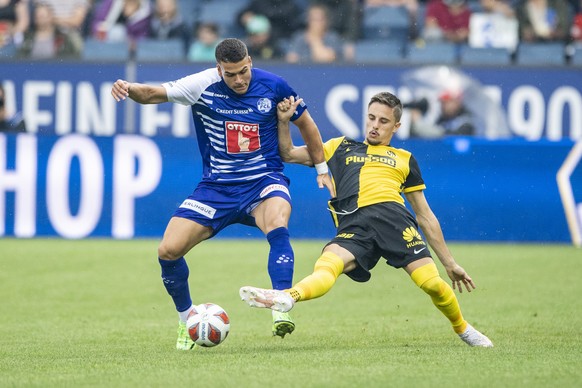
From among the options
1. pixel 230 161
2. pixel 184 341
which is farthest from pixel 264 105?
pixel 184 341

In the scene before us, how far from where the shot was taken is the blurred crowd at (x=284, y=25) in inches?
722

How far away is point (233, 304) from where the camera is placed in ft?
35.4

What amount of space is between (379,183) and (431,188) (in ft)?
24.2

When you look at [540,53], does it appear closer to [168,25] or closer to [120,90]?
[168,25]

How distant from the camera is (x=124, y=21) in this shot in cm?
1902

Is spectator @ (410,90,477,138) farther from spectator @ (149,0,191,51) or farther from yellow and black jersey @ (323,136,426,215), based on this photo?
yellow and black jersey @ (323,136,426,215)

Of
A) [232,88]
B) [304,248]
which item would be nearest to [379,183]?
[232,88]

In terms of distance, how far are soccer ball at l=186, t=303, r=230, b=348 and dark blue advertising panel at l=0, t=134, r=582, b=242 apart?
25.7 feet

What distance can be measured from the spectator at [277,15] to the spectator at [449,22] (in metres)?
2.18

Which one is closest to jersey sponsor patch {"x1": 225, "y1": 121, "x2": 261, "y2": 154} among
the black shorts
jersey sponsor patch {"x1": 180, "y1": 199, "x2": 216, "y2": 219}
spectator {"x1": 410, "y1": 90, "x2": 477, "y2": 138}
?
jersey sponsor patch {"x1": 180, "y1": 199, "x2": 216, "y2": 219}

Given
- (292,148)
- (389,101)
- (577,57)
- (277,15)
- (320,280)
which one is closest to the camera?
(320,280)

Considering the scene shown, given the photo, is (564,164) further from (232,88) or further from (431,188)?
(232,88)

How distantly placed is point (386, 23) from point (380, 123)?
11.1 metres

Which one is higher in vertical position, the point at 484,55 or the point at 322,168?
the point at 322,168
